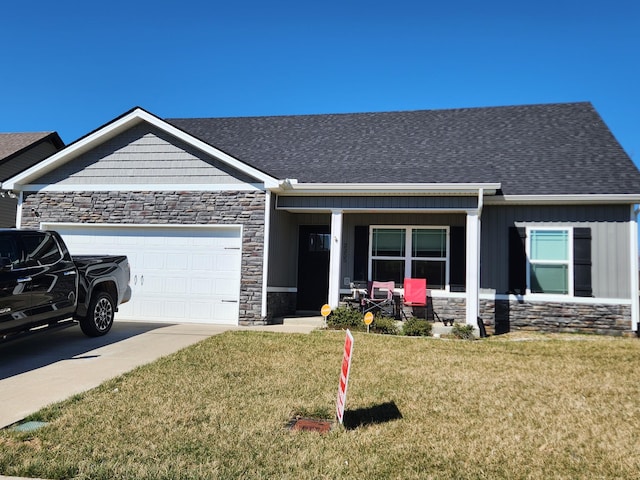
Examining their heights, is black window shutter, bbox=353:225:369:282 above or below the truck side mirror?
above

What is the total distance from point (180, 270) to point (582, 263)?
30.0 ft

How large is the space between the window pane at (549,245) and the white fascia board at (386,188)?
1707mm

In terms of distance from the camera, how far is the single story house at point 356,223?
11023 mm

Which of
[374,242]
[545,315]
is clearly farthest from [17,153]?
[545,315]

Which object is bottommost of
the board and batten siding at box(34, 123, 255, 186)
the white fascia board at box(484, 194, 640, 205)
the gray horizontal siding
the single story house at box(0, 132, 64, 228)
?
the gray horizontal siding

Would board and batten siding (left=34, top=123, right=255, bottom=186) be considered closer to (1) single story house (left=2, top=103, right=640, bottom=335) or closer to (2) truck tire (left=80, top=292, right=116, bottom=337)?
(1) single story house (left=2, top=103, right=640, bottom=335)

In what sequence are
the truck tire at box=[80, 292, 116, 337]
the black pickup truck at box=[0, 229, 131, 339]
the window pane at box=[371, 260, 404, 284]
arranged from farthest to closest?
the window pane at box=[371, 260, 404, 284], the truck tire at box=[80, 292, 116, 337], the black pickup truck at box=[0, 229, 131, 339]

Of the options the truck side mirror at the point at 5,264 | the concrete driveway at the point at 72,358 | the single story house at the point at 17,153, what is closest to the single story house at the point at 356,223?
the concrete driveway at the point at 72,358

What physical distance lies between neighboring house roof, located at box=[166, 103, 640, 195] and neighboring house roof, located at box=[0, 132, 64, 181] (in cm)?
649

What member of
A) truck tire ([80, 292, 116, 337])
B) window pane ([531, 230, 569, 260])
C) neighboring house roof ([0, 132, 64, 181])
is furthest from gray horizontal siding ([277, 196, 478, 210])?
neighboring house roof ([0, 132, 64, 181])

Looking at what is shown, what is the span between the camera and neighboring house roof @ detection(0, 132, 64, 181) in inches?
710

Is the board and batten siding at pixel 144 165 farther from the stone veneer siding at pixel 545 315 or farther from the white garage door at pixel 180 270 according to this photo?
the stone veneer siding at pixel 545 315

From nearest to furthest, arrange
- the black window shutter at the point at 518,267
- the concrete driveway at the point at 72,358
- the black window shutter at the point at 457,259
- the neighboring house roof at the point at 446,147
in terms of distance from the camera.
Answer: the concrete driveway at the point at 72,358, the black window shutter at the point at 518,267, the neighboring house roof at the point at 446,147, the black window shutter at the point at 457,259

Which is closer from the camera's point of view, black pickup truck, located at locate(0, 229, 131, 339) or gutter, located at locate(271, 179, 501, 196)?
black pickup truck, located at locate(0, 229, 131, 339)
